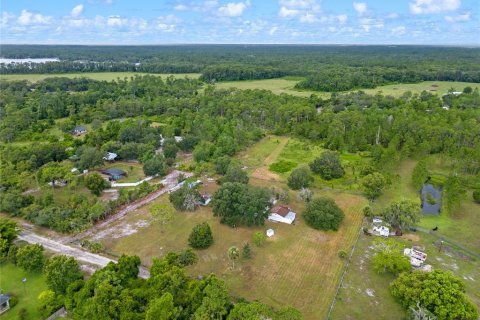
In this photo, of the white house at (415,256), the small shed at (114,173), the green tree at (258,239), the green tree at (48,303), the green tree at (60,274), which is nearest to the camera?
the green tree at (48,303)

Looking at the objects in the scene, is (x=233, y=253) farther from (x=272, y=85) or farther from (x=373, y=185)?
(x=272, y=85)

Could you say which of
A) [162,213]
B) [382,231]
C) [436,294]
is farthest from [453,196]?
[162,213]

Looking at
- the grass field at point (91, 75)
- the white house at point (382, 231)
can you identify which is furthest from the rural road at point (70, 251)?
the grass field at point (91, 75)

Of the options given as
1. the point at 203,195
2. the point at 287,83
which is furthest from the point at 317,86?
the point at 203,195

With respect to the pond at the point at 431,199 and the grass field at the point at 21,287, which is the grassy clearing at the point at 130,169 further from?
the pond at the point at 431,199

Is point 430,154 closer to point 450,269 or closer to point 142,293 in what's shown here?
point 450,269
